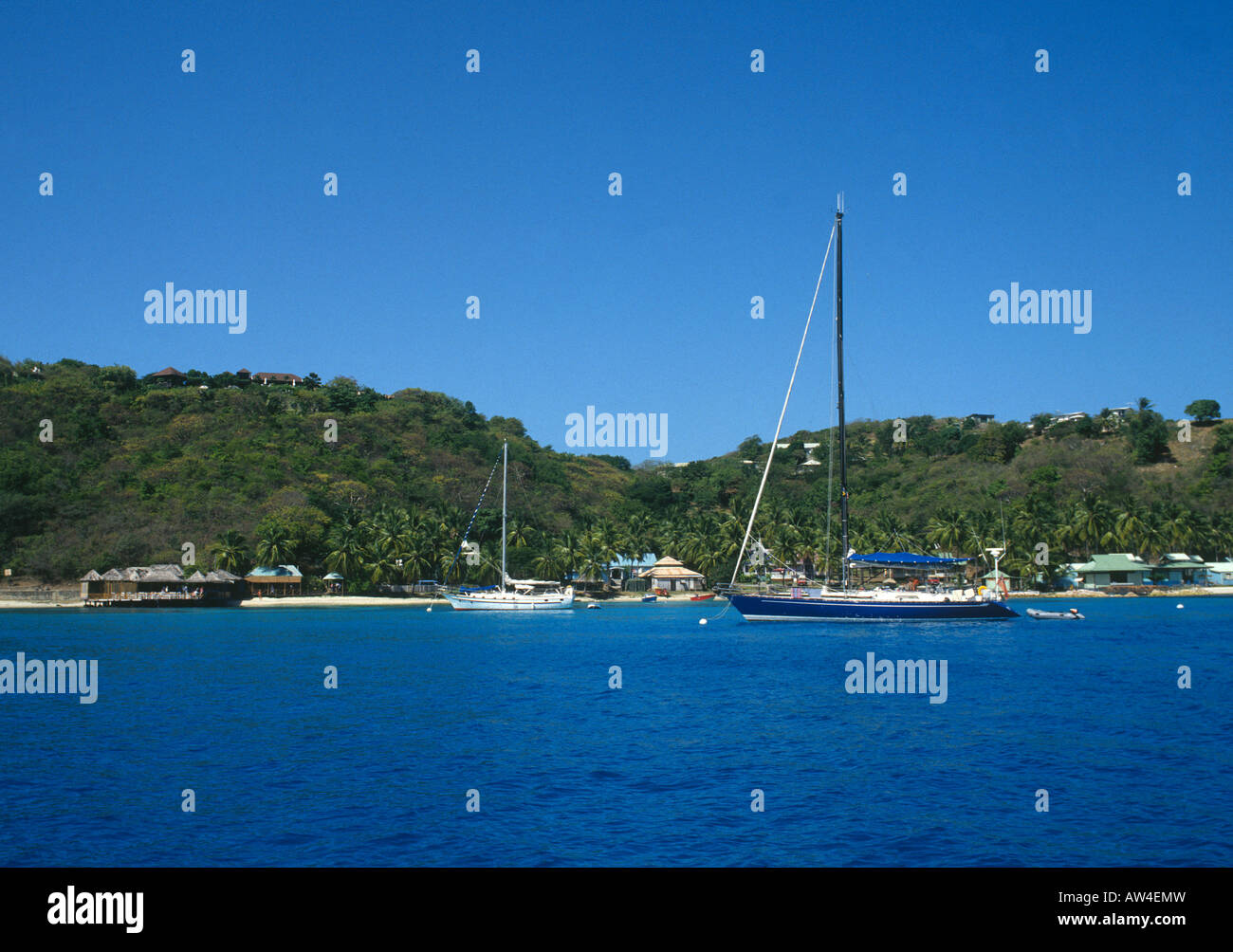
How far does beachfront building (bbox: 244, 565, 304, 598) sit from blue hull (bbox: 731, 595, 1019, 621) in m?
48.1

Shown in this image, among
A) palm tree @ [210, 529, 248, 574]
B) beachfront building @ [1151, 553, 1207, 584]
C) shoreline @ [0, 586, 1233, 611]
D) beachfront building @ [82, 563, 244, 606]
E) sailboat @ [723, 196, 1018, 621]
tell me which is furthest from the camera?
beachfront building @ [1151, 553, 1207, 584]

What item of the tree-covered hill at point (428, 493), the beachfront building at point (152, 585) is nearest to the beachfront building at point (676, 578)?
the tree-covered hill at point (428, 493)

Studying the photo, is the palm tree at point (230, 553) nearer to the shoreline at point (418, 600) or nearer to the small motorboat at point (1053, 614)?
the shoreline at point (418, 600)

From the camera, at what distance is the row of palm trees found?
85.9 meters

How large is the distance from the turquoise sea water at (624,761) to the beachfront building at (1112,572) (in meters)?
60.4

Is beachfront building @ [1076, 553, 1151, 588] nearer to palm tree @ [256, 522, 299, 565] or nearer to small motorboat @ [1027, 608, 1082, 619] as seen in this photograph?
small motorboat @ [1027, 608, 1082, 619]

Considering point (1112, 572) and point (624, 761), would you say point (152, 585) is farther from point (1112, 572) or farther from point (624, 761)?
point (1112, 572)

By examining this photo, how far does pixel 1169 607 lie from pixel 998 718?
57.3 metres

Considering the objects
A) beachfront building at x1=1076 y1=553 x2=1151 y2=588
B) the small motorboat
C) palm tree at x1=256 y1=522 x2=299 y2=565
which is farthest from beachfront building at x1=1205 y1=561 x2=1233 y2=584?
palm tree at x1=256 y1=522 x2=299 y2=565
